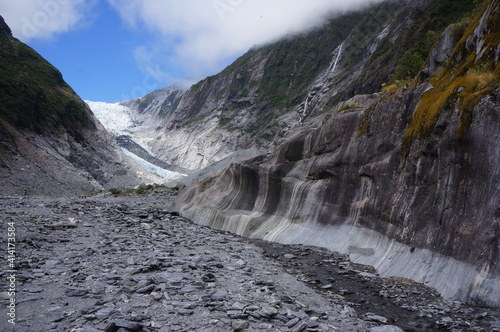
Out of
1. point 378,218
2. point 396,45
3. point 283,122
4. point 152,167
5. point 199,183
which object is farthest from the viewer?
point 152,167

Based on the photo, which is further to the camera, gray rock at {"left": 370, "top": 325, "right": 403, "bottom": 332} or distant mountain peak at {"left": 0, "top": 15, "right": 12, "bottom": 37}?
distant mountain peak at {"left": 0, "top": 15, "right": 12, "bottom": 37}

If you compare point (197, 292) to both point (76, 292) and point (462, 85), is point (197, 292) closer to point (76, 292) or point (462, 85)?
point (76, 292)

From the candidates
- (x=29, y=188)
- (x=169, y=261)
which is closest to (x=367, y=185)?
(x=169, y=261)

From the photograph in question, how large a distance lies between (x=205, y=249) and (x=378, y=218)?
827 centimetres

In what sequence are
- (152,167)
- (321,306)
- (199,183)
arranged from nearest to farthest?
(321,306), (199,183), (152,167)

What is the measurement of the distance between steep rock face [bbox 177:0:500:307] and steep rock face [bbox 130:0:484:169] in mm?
38866

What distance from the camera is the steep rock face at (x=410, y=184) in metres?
10.3

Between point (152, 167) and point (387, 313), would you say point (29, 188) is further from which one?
point (152, 167)

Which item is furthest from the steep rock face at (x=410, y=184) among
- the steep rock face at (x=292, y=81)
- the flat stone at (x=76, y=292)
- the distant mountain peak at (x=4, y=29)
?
the distant mountain peak at (x=4, y=29)

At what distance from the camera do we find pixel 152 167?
385 feet

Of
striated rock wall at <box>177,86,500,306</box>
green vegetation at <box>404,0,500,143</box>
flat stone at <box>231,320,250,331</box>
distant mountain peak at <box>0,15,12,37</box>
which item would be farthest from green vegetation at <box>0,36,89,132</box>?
flat stone at <box>231,320,250,331</box>

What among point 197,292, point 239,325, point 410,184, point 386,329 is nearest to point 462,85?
point 410,184

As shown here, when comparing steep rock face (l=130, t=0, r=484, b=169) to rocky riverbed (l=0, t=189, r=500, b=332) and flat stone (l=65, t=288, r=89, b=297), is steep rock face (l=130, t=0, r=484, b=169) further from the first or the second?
flat stone (l=65, t=288, r=89, b=297)

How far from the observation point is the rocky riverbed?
6992mm
